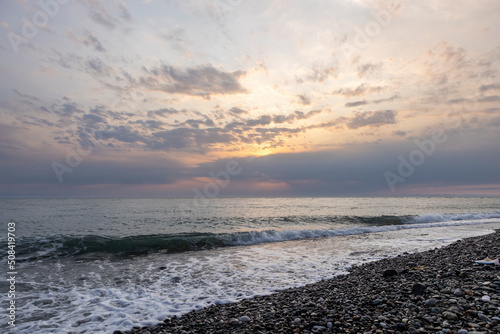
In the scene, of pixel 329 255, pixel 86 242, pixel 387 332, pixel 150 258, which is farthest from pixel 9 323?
pixel 329 255

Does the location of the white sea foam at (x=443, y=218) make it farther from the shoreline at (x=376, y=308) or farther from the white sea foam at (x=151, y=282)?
the shoreline at (x=376, y=308)

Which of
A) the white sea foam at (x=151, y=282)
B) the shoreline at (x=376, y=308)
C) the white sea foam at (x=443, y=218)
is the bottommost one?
the white sea foam at (x=443, y=218)

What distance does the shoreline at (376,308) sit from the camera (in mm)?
4457

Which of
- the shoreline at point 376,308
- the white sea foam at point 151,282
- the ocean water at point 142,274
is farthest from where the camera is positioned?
the ocean water at point 142,274

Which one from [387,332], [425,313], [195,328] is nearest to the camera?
[387,332]

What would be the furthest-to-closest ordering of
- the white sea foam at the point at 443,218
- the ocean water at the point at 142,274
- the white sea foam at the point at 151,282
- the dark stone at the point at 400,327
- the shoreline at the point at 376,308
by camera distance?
the white sea foam at the point at 443,218, the ocean water at the point at 142,274, the white sea foam at the point at 151,282, the shoreline at the point at 376,308, the dark stone at the point at 400,327

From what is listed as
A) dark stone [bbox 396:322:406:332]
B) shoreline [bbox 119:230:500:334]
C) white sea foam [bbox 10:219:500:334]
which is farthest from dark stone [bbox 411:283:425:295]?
white sea foam [bbox 10:219:500:334]

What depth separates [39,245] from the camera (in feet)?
53.6

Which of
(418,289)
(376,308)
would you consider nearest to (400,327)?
(376,308)

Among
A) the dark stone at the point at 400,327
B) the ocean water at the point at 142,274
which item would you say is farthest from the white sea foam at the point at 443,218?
the dark stone at the point at 400,327

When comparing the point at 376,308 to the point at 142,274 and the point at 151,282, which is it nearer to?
the point at 151,282

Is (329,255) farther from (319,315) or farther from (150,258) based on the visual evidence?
(150,258)

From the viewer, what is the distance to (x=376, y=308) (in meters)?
5.44

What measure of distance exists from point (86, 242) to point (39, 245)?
265cm
